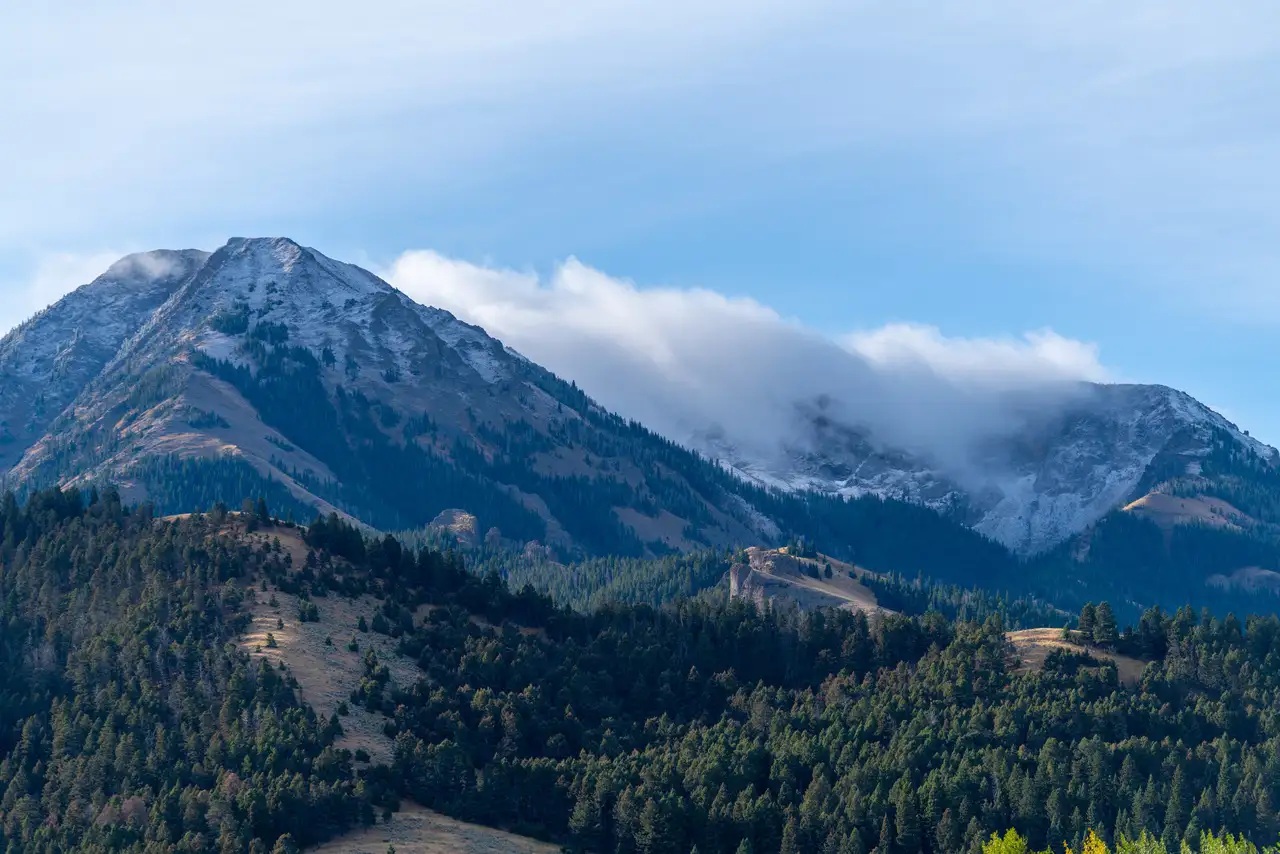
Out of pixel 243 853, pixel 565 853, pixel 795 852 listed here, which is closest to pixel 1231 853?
pixel 795 852

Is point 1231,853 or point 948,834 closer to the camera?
point 1231,853

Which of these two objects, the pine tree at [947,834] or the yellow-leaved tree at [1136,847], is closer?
the yellow-leaved tree at [1136,847]

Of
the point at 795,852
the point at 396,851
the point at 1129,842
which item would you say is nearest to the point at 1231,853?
the point at 1129,842

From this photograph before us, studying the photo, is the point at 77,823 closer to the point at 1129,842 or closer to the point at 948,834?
the point at 948,834

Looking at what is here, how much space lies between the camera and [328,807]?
192375 millimetres

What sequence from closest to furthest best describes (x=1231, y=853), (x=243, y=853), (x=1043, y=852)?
1. (x=1231, y=853)
2. (x=243, y=853)
3. (x=1043, y=852)

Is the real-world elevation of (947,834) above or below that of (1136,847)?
below

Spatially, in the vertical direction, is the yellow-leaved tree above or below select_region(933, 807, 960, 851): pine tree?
above

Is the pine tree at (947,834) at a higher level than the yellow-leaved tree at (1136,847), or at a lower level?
lower

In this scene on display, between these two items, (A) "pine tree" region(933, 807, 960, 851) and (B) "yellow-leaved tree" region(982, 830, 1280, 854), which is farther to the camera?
(A) "pine tree" region(933, 807, 960, 851)

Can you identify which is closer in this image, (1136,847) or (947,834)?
(1136,847)

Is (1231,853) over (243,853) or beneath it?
over

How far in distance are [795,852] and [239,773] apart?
67294 mm

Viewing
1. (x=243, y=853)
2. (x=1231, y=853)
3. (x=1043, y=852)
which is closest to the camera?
(x=1231, y=853)
